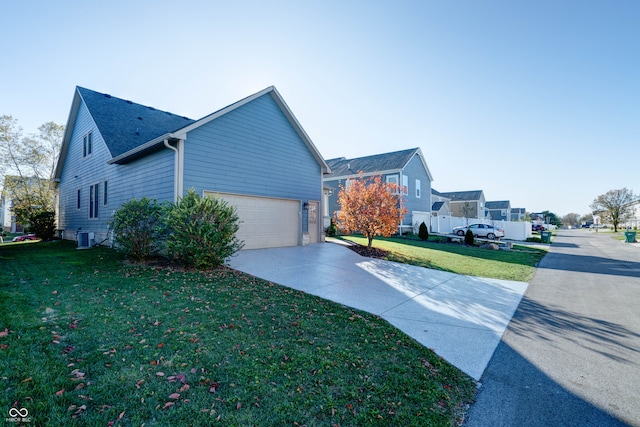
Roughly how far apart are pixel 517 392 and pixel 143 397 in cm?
369

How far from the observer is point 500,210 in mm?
55062

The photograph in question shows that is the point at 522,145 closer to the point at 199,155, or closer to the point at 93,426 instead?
the point at 199,155

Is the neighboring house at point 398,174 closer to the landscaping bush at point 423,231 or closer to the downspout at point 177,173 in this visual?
the landscaping bush at point 423,231

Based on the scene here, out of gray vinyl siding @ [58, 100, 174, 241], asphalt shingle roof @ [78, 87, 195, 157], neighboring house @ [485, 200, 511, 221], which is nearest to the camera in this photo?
gray vinyl siding @ [58, 100, 174, 241]

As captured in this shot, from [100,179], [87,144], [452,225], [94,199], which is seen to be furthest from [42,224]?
[452,225]

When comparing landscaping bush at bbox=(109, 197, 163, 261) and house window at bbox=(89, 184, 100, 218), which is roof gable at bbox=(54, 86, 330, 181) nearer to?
landscaping bush at bbox=(109, 197, 163, 261)

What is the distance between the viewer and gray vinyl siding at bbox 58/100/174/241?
10.5 m

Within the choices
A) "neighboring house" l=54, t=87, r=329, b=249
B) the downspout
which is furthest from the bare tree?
the downspout

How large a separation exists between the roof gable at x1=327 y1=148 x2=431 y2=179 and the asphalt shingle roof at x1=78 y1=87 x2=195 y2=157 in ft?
46.5

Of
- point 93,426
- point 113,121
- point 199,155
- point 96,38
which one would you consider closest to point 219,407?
point 93,426

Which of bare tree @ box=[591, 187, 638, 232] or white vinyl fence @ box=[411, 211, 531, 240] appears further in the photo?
bare tree @ box=[591, 187, 638, 232]

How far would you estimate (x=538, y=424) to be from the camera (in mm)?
2496

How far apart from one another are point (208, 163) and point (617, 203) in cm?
5418

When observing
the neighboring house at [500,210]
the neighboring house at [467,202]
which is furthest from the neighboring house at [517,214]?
the neighboring house at [467,202]
